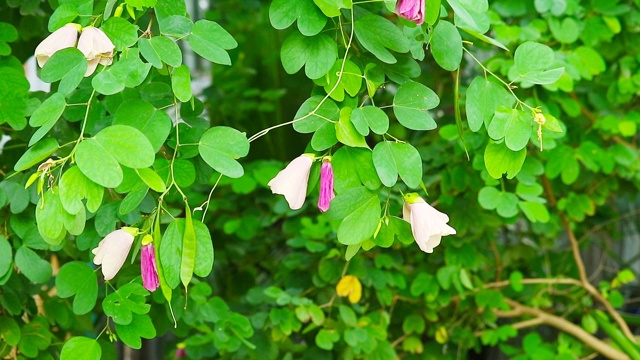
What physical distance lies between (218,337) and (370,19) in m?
0.70

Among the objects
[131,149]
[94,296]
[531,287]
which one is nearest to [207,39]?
[131,149]

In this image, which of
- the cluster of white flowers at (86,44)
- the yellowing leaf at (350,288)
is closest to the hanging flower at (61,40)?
the cluster of white flowers at (86,44)

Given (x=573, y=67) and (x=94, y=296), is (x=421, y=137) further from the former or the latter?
(x=94, y=296)

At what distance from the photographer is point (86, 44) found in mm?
844

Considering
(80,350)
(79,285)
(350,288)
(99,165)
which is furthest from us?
(350,288)

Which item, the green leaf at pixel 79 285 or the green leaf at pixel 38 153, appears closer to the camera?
the green leaf at pixel 38 153

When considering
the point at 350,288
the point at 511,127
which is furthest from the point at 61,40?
the point at 350,288

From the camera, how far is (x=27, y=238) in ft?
3.67

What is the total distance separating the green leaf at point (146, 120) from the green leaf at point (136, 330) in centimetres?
28

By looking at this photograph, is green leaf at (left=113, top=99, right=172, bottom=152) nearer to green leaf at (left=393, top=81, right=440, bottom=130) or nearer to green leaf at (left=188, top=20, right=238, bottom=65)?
green leaf at (left=188, top=20, right=238, bottom=65)

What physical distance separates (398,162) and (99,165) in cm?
32

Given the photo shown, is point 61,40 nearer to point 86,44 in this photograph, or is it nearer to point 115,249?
point 86,44

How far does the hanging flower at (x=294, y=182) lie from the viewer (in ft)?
2.85

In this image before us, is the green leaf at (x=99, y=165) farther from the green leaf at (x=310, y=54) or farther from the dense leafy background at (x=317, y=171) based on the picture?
the green leaf at (x=310, y=54)
